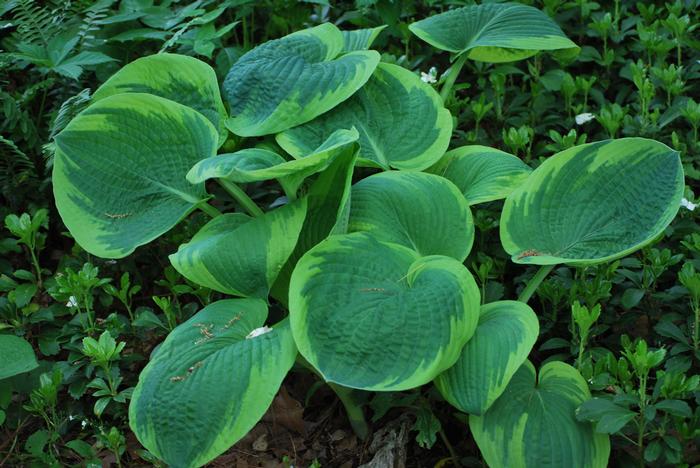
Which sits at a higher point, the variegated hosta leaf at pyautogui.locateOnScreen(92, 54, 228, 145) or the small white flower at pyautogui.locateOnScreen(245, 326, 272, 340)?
the variegated hosta leaf at pyautogui.locateOnScreen(92, 54, 228, 145)

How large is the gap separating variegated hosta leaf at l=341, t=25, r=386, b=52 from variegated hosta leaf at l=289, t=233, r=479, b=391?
1022 millimetres

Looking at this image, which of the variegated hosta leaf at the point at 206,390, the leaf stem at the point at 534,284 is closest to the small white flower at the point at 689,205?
the leaf stem at the point at 534,284

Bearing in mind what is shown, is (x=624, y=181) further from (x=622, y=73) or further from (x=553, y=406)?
(x=622, y=73)

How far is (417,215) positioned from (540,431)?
64cm

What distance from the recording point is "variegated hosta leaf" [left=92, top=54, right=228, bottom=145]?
95.3 inches

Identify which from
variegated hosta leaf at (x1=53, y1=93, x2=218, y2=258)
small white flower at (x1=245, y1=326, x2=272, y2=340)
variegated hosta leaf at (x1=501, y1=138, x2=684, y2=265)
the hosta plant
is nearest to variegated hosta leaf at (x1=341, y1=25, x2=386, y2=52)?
the hosta plant

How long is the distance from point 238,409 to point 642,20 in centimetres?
239

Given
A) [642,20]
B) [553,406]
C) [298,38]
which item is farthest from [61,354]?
[642,20]

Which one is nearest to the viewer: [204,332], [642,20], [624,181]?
[204,332]

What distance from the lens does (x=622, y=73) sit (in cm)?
301

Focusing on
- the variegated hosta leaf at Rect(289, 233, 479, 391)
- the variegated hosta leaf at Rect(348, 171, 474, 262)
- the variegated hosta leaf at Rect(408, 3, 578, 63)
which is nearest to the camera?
the variegated hosta leaf at Rect(289, 233, 479, 391)

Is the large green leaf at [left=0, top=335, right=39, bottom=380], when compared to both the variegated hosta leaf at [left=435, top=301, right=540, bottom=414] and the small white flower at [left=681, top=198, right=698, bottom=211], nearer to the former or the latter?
the variegated hosta leaf at [left=435, top=301, right=540, bottom=414]

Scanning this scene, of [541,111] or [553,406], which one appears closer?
[553,406]

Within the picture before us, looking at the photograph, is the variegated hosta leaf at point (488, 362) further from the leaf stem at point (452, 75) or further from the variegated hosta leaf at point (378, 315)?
the leaf stem at point (452, 75)
